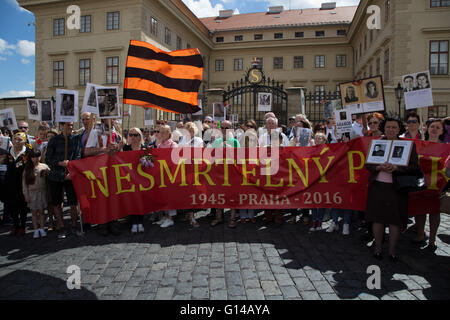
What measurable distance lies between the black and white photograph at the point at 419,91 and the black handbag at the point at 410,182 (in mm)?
2223

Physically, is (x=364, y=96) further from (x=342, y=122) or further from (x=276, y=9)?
(x=276, y=9)

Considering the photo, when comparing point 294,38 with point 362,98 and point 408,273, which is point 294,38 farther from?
point 408,273

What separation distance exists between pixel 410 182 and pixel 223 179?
3.01 metres

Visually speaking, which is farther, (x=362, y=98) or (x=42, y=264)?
(x=362, y=98)

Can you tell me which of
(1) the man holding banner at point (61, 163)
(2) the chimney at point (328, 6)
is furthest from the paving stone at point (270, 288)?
(2) the chimney at point (328, 6)

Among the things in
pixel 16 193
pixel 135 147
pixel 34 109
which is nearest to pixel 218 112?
pixel 34 109

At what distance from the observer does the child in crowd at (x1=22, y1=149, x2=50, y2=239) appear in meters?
5.48

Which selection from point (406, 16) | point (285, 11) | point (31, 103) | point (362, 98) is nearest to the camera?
point (362, 98)

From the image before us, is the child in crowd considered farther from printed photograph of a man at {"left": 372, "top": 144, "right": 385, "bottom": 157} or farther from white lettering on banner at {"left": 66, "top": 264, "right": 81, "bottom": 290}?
printed photograph of a man at {"left": 372, "top": 144, "right": 385, "bottom": 157}

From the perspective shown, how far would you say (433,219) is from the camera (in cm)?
479

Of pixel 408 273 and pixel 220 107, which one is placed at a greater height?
pixel 220 107

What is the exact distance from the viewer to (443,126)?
5.17 metres
